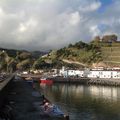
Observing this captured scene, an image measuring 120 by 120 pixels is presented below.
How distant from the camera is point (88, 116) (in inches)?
2525

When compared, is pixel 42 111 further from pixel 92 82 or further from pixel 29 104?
pixel 92 82

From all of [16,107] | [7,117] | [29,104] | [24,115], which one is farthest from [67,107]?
[7,117]

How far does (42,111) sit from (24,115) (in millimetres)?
4067

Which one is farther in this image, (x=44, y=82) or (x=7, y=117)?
(x=44, y=82)

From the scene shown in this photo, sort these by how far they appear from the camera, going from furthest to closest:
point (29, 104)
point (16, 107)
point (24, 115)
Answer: point (29, 104) < point (16, 107) < point (24, 115)

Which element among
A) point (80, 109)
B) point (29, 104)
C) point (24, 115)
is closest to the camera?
point (24, 115)

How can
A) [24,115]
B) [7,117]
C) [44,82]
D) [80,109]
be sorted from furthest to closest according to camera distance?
1. [44,82]
2. [80,109]
3. [24,115]
4. [7,117]

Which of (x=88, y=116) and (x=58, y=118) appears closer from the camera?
(x=58, y=118)

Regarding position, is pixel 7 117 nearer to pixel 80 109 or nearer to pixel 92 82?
pixel 80 109

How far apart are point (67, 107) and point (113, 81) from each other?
11524 centimetres

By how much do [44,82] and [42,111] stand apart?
127 metres

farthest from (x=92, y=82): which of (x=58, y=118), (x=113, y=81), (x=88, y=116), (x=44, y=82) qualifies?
(x=58, y=118)

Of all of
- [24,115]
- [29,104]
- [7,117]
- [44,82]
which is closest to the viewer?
[7,117]

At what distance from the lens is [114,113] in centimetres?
6825
